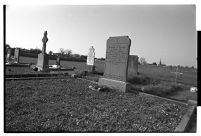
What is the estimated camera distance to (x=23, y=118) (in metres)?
3.39

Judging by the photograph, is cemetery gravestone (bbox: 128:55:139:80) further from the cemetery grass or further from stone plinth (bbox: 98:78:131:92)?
the cemetery grass

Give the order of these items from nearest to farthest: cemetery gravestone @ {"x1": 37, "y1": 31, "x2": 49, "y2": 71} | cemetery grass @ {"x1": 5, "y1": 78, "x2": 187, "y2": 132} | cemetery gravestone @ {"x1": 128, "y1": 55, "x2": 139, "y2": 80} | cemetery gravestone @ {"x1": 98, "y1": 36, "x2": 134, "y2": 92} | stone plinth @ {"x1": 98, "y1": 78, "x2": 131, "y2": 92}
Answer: cemetery grass @ {"x1": 5, "y1": 78, "x2": 187, "y2": 132}, stone plinth @ {"x1": 98, "y1": 78, "x2": 131, "y2": 92}, cemetery gravestone @ {"x1": 98, "y1": 36, "x2": 134, "y2": 92}, cemetery gravestone @ {"x1": 37, "y1": 31, "x2": 49, "y2": 71}, cemetery gravestone @ {"x1": 128, "y1": 55, "x2": 139, "y2": 80}

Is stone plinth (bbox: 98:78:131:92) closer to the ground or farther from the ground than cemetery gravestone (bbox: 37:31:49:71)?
closer to the ground

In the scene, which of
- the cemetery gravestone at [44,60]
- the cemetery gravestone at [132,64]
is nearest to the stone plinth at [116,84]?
the cemetery gravestone at [132,64]

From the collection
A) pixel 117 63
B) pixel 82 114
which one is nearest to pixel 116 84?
pixel 117 63

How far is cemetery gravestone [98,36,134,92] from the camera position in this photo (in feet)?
21.2

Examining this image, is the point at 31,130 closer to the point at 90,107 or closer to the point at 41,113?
the point at 41,113

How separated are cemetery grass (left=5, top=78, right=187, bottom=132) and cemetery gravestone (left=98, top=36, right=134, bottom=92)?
135cm

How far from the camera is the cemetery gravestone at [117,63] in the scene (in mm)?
6449

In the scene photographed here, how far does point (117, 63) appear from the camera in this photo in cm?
683

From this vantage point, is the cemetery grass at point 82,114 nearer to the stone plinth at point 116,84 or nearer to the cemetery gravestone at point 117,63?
the stone plinth at point 116,84

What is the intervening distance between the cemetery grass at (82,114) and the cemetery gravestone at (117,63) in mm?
1352

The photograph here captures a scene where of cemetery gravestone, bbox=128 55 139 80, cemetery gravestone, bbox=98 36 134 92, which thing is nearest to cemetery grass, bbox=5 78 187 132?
cemetery gravestone, bbox=98 36 134 92

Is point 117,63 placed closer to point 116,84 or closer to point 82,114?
point 116,84
